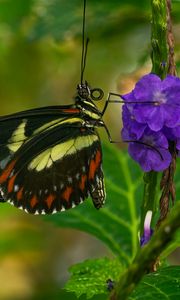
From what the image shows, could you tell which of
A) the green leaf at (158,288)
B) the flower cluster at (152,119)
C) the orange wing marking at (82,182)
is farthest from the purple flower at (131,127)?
the orange wing marking at (82,182)

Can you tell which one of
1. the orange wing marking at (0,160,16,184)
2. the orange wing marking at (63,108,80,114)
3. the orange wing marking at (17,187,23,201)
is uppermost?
the orange wing marking at (63,108,80,114)

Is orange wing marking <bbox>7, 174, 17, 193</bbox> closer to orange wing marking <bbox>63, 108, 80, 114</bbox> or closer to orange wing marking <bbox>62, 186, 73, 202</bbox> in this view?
orange wing marking <bbox>62, 186, 73, 202</bbox>

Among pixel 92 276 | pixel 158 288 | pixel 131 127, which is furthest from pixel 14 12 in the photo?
pixel 158 288

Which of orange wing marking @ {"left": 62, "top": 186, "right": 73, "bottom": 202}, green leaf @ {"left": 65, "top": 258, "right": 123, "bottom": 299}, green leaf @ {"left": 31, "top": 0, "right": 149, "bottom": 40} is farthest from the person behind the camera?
green leaf @ {"left": 31, "top": 0, "right": 149, "bottom": 40}

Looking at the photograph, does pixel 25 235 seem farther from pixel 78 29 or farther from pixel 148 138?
pixel 148 138

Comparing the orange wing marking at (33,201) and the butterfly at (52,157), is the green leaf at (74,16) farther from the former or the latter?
the orange wing marking at (33,201)

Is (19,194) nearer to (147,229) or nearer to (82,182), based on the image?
(82,182)

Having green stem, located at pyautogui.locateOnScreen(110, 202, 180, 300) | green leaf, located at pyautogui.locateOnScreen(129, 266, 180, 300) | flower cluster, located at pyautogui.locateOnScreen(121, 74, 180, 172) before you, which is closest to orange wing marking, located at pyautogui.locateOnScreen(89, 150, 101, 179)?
flower cluster, located at pyautogui.locateOnScreen(121, 74, 180, 172)
